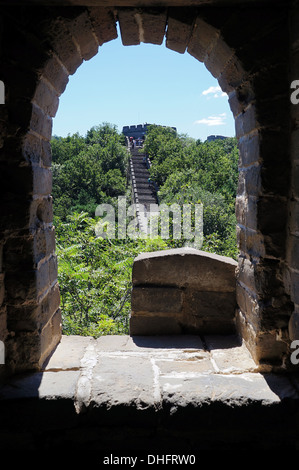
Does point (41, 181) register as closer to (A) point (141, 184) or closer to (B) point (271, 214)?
(B) point (271, 214)

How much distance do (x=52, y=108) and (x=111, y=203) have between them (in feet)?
61.6

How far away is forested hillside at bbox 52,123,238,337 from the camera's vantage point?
5.11 m

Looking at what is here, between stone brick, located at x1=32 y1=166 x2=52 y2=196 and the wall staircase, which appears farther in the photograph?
the wall staircase

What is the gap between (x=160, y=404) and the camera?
190cm

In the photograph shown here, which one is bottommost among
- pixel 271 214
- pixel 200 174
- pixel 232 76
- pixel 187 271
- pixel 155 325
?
pixel 155 325

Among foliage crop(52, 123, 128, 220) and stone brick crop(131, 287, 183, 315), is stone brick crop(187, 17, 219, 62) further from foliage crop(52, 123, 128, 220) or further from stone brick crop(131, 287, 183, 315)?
foliage crop(52, 123, 128, 220)

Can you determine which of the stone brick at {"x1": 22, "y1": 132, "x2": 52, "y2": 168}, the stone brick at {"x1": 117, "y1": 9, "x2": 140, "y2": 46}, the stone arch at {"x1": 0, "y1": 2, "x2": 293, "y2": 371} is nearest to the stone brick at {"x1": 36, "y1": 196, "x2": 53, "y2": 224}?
the stone arch at {"x1": 0, "y1": 2, "x2": 293, "y2": 371}

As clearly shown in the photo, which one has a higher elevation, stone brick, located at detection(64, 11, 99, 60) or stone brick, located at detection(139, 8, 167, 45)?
stone brick, located at detection(139, 8, 167, 45)

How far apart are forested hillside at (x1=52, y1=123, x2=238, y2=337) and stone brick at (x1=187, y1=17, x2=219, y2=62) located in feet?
8.56

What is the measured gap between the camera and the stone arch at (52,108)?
6.46 ft

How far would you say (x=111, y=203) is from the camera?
21016 millimetres

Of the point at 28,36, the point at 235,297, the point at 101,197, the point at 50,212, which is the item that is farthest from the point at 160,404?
the point at 101,197

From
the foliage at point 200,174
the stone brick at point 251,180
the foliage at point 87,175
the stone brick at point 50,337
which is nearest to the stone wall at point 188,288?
the stone brick at point 50,337

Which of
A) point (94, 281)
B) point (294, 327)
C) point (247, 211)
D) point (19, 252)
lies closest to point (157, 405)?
point (294, 327)
